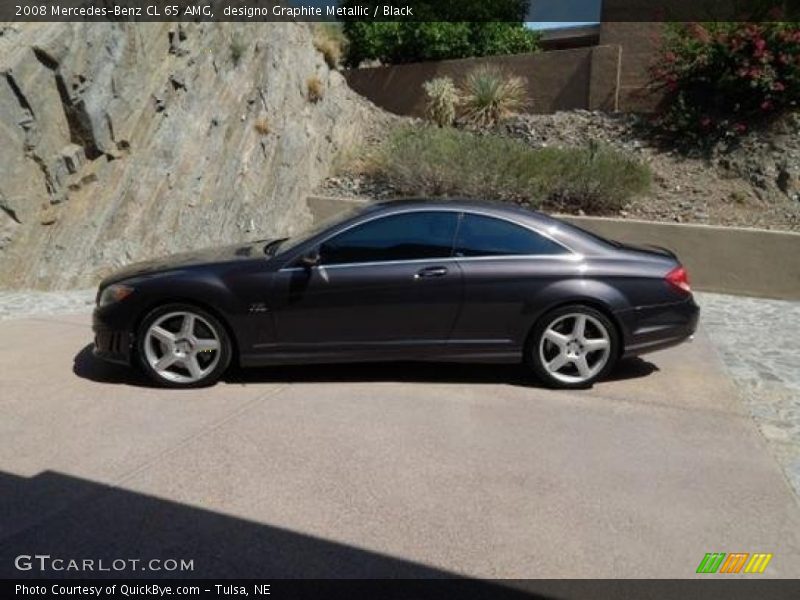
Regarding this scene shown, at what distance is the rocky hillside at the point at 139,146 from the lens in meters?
10.8

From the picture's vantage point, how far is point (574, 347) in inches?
228

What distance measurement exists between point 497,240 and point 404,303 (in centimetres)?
88

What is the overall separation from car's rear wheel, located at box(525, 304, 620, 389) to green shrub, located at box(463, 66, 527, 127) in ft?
30.2

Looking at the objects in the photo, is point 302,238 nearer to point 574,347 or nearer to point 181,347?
point 181,347

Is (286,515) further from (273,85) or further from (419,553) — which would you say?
(273,85)

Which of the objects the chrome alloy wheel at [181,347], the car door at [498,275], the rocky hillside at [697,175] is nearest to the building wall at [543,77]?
the rocky hillside at [697,175]

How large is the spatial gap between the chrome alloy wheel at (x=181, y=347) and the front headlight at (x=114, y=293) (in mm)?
305

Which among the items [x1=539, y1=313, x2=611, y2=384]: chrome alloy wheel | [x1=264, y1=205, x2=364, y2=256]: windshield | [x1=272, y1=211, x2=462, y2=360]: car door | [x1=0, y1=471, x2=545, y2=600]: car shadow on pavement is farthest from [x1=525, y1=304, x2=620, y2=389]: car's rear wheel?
[x1=0, y1=471, x2=545, y2=600]: car shadow on pavement

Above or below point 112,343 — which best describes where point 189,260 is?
above

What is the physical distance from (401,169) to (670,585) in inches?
382

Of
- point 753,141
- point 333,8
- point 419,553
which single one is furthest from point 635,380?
point 333,8

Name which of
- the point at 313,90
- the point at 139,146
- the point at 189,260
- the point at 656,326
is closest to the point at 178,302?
the point at 189,260

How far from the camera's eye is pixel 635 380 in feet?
20.0

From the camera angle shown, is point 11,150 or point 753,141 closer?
point 11,150
